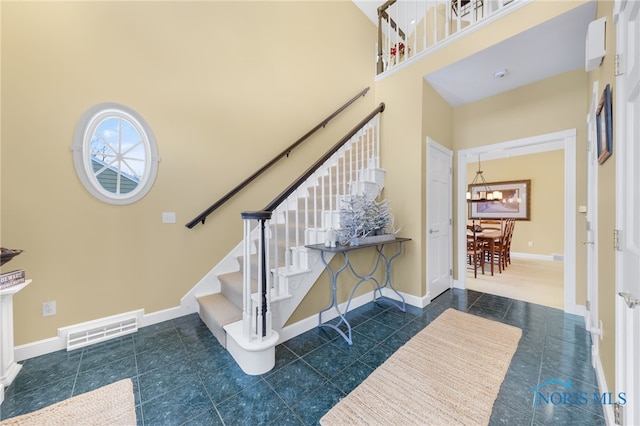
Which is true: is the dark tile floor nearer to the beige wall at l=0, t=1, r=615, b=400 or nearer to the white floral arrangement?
the beige wall at l=0, t=1, r=615, b=400

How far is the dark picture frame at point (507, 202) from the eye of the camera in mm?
6387

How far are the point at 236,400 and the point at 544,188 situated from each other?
312 inches

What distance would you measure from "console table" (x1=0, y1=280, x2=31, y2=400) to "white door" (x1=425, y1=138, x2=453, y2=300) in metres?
3.79

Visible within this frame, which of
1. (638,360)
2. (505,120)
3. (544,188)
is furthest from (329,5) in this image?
(544,188)

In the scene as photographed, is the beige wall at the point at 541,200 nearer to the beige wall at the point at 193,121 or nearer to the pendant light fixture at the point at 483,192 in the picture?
the pendant light fixture at the point at 483,192

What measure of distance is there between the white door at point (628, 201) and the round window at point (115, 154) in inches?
132

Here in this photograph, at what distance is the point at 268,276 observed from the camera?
6.29 feet

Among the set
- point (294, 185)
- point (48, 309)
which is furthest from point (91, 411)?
point (294, 185)

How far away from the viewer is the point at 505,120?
130 inches

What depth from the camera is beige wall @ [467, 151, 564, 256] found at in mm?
5891

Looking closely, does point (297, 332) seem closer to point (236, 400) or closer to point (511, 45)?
point (236, 400)

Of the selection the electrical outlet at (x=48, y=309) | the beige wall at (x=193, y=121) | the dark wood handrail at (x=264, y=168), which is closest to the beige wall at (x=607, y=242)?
the beige wall at (x=193, y=121)

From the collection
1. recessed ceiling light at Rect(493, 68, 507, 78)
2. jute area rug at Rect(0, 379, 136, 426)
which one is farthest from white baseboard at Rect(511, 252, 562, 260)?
jute area rug at Rect(0, 379, 136, 426)

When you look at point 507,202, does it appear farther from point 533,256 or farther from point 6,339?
point 6,339
